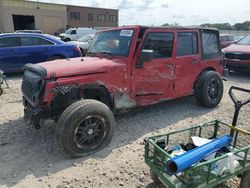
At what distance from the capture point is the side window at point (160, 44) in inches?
177

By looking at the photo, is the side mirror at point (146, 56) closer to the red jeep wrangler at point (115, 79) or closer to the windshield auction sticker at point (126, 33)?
the red jeep wrangler at point (115, 79)

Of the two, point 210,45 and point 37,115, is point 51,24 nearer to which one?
point 210,45

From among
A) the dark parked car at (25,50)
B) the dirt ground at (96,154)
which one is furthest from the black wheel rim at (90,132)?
the dark parked car at (25,50)

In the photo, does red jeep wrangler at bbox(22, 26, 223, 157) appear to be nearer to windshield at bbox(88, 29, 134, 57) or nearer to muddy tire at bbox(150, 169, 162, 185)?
windshield at bbox(88, 29, 134, 57)

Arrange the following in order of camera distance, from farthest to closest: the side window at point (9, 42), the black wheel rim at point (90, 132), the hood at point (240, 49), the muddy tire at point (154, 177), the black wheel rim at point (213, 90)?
the hood at point (240, 49) → the side window at point (9, 42) → the black wheel rim at point (213, 90) → the black wheel rim at point (90, 132) → the muddy tire at point (154, 177)

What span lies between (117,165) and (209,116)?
2.66m

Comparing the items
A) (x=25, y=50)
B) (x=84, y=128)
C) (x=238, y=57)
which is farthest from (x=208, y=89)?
(x=25, y=50)

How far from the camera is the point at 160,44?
473cm

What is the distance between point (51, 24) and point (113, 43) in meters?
40.8

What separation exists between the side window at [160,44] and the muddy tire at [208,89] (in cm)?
113

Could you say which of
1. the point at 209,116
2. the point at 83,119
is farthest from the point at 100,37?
the point at 209,116

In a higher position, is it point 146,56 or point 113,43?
point 113,43

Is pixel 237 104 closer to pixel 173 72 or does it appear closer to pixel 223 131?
pixel 223 131

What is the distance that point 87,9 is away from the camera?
5162 centimetres
